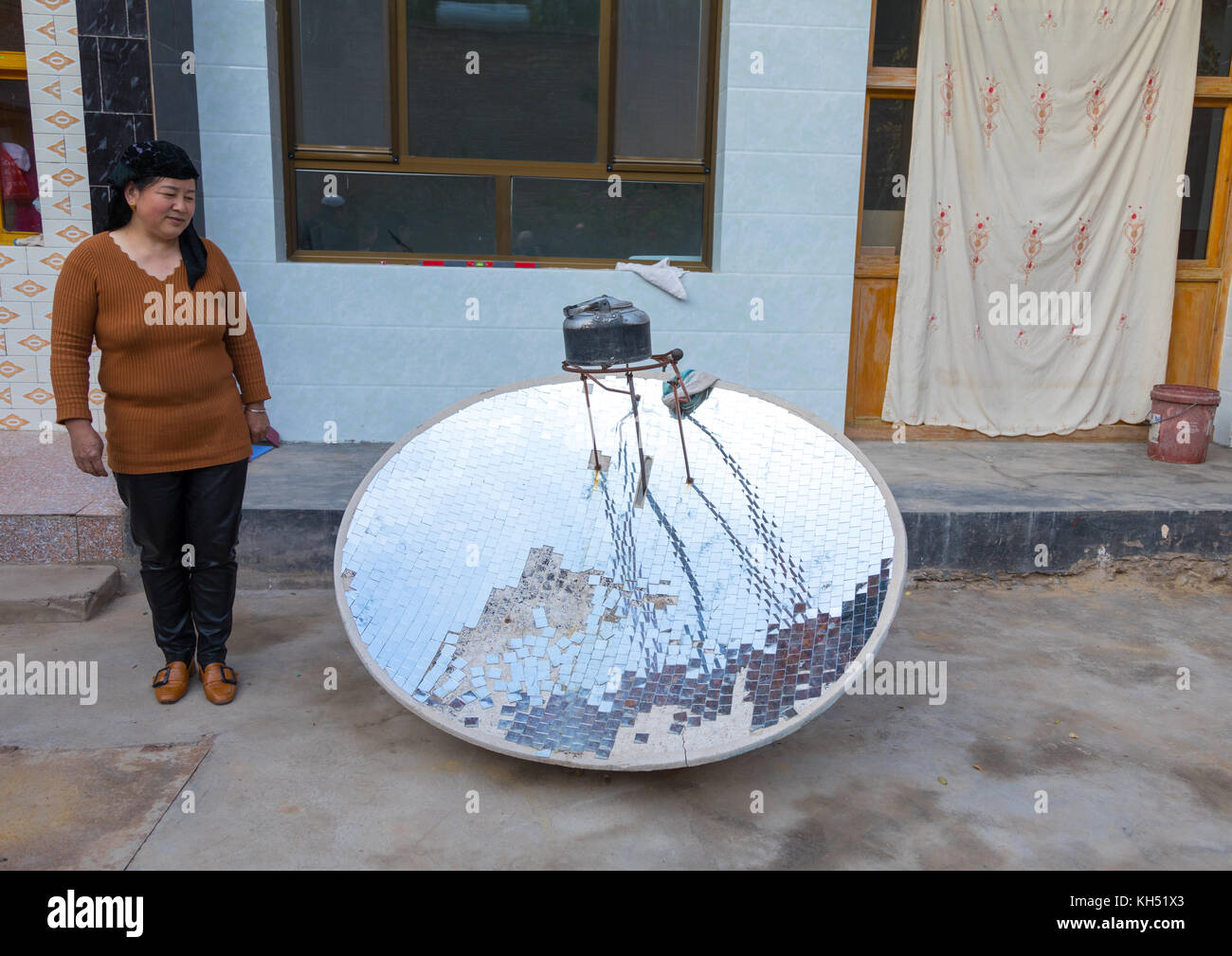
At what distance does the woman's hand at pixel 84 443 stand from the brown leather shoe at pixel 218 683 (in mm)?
652

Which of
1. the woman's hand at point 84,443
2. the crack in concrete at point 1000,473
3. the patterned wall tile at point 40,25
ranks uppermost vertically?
the patterned wall tile at point 40,25

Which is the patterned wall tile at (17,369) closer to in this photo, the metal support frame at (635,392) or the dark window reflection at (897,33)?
the metal support frame at (635,392)

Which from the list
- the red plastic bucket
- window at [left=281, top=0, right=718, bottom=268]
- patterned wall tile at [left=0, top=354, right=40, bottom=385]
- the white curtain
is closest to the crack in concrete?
the white curtain

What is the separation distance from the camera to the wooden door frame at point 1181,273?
5.02 metres

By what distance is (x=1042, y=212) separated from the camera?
4.88 metres

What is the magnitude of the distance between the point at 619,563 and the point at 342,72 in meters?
3.12

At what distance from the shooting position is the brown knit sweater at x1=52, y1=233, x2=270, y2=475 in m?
2.46

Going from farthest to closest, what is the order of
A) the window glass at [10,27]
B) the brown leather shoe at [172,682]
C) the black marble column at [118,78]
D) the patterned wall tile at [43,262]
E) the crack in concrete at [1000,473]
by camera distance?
the patterned wall tile at [43,262] < the window glass at [10,27] < the crack in concrete at [1000,473] < the black marble column at [118,78] < the brown leather shoe at [172,682]

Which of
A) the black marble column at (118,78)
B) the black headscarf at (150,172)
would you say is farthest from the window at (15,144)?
the black headscarf at (150,172)

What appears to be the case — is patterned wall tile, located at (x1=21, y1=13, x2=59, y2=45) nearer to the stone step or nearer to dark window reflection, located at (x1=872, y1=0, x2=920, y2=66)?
the stone step

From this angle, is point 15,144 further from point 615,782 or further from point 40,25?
point 615,782

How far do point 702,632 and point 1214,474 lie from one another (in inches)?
130

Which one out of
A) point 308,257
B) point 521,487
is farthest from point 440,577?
point 308,257
